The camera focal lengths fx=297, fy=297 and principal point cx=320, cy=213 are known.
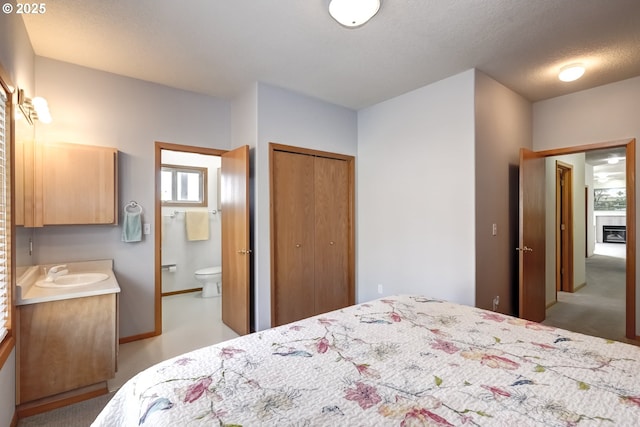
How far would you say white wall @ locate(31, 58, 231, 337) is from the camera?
2.55 m

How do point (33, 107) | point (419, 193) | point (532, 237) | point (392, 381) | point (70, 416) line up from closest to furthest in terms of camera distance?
point (392, 381) → point (70, 416) → point (33, 107) → point (419, 193) → point (532, 237)

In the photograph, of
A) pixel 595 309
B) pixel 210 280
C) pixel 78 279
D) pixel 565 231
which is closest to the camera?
pixel 78 279

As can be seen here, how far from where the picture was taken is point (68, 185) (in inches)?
97.3

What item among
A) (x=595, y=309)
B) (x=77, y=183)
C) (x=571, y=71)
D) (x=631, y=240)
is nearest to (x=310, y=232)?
(x=77, y=183)

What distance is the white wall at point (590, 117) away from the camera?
2.89 m

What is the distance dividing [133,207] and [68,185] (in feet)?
1.75

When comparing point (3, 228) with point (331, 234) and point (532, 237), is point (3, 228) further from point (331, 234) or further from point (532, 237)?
point (532, 237)

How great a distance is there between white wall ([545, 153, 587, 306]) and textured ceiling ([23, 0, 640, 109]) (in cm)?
148

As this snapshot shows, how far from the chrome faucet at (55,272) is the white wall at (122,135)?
216mm

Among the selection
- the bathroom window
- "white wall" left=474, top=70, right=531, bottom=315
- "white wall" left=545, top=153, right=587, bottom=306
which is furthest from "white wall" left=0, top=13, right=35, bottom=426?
"white wall" left=545, top=153, right=587, bottom=306

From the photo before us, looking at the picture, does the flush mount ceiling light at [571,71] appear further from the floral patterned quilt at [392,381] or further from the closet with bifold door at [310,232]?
the floral patterned quilt at [392,381]

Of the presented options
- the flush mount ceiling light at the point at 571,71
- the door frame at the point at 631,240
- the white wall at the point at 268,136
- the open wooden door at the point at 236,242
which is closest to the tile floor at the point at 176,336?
the open wooden door at the point at 236,242

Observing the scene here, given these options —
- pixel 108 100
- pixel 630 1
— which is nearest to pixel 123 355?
pixel 108 100

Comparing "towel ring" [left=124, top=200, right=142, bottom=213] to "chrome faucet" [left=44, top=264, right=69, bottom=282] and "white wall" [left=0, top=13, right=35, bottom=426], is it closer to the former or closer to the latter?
"chrome faucet" [left=44, top=264, right=69, bottom=282]
